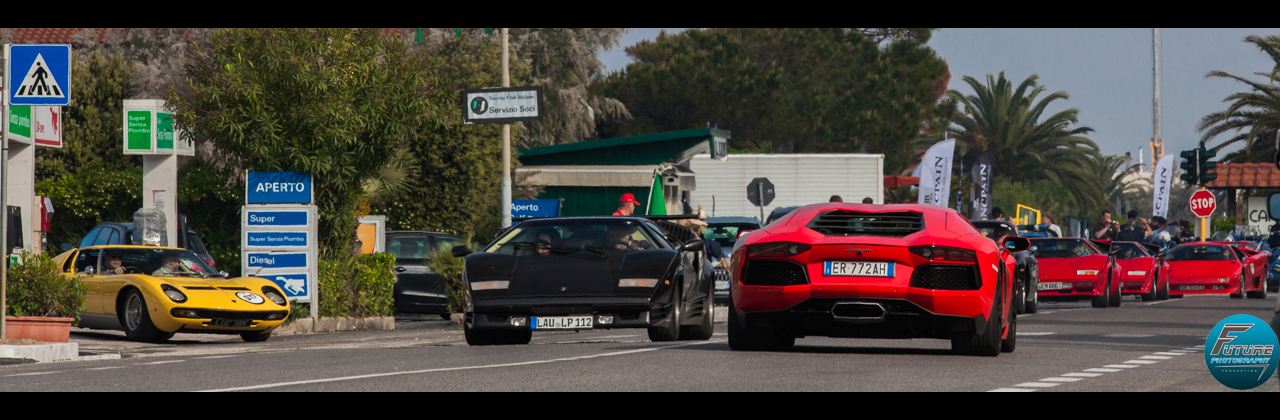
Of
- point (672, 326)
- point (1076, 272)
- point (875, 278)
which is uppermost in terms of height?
point (875, 278)

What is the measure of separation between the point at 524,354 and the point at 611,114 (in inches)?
2135

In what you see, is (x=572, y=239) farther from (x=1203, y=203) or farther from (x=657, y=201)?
(x=1203, y=203)

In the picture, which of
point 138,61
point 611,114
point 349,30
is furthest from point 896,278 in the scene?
point 611,114

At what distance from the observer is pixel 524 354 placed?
40.1 ft

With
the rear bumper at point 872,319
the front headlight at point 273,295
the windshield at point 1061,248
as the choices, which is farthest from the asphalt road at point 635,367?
the windshield at point 1061,248

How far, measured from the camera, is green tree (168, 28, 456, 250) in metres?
19.5

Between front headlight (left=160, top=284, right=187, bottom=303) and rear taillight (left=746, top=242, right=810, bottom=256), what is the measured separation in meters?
7.63

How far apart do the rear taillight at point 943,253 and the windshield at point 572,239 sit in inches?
130

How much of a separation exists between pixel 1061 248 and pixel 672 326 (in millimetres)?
14406

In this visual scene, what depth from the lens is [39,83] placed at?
46.7ft

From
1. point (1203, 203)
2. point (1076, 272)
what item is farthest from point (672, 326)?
point (1203, 203)

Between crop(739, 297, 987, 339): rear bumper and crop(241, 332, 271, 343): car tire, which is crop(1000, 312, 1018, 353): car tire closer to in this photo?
crop(739, 297, 987, 339): rear bumper

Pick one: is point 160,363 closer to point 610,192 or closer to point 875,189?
point 610,192

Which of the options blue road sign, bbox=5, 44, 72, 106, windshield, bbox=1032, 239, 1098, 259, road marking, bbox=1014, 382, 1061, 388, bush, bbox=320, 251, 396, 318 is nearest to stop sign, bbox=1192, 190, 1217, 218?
windshield, bbox=1032, 239, 1098, 259
